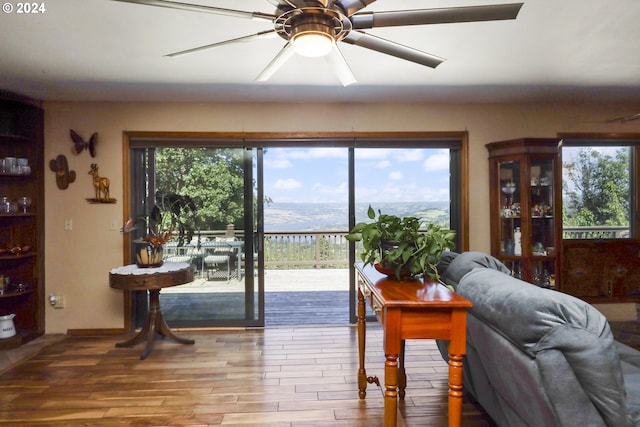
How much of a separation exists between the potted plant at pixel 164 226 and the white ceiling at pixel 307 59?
3.43ft

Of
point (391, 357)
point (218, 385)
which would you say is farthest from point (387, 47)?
point (218, 385)

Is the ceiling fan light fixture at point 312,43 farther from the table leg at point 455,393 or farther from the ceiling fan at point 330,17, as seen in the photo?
the table leg at point 455,393

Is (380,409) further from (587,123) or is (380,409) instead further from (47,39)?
(587,123)

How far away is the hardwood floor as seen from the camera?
2178mm

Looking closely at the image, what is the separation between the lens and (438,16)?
4.90ft

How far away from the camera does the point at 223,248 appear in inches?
154

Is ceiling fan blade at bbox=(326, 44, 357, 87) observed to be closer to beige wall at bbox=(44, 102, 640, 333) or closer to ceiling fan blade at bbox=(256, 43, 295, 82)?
ceiling fan blade at bbox=(256, 43, 295, 82)

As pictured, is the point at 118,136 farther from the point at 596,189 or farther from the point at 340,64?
the point at 596,189

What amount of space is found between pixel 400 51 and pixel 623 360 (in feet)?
6.21

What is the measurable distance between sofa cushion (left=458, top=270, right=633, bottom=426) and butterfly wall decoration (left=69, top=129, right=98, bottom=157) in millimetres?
3895

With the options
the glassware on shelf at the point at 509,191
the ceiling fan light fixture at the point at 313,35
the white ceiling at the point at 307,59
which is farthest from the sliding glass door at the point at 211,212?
the glassware on shelf at the point at 509,191

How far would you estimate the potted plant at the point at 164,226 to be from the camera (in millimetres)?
3266

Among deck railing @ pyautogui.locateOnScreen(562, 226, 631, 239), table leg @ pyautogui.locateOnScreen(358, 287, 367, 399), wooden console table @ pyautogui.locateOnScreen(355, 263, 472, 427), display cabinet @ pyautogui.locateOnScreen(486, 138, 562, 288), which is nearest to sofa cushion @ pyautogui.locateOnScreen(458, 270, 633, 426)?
wooden console table @ pyautogui.locateOnScreen(355, 263, 472, 427)

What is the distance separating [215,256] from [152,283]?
926mm
